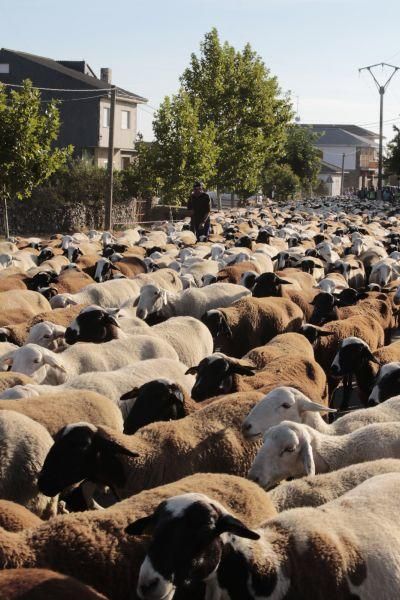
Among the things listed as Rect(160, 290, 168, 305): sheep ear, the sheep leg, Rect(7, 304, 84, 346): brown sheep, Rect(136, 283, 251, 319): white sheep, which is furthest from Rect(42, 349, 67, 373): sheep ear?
Rect(160, 290, 168, 305): sheep ear

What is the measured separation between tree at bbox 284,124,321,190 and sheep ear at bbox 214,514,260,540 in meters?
78.5

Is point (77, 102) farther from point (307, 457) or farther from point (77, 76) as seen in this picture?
point (307, 457)

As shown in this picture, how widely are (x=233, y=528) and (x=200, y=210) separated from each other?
19.7m

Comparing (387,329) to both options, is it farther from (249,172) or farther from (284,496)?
(249,172)

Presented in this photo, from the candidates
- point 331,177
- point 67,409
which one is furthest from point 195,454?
point 331,177

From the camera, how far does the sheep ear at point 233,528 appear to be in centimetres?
390

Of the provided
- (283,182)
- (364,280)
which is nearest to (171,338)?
(364,280)

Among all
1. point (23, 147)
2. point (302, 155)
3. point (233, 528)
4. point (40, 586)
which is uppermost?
point (302, 155)

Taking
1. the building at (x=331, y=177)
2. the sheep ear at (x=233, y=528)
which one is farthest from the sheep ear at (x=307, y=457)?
the building at (x=331, y=177)

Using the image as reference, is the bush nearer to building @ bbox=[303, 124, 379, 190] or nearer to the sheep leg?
the sheep leg

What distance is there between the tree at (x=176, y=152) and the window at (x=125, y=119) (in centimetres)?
1564

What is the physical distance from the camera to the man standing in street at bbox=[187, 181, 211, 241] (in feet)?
73.7

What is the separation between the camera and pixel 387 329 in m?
12.2

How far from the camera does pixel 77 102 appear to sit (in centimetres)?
4997
